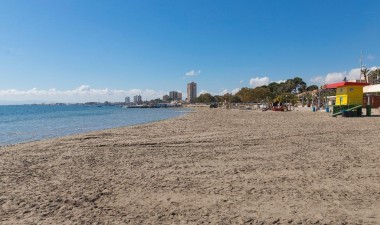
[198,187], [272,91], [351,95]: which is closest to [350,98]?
[351,95]

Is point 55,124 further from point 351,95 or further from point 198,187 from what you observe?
point 198,187

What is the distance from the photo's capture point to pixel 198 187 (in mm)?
6227

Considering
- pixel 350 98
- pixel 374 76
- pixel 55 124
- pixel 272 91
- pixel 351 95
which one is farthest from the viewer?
pixel 272 91

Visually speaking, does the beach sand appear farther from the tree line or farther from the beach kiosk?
the tree line

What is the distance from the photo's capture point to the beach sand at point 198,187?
4730mm

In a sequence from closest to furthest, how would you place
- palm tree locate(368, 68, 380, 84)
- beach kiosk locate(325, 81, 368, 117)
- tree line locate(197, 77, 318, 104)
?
1. beach kiosk locate(325, 81, 368, 117)
2. palm tree locate(368, 68, 380, 84)
3. tree line locate(197, 77, 318, 104)

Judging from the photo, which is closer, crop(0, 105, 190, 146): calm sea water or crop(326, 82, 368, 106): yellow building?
crop(0, 105, 190, 146): calm sea water

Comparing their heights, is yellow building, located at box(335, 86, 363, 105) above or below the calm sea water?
above

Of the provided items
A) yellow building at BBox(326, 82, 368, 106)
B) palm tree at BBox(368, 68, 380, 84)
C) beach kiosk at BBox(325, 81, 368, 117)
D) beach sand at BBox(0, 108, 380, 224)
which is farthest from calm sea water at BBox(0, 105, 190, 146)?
palm tree at BBox(368, 68, 380, 84)

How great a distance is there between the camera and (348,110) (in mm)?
26844

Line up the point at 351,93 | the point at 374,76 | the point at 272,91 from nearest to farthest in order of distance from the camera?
1. the point at 351,93
2. the point at 374,76
3. the point at 272,91

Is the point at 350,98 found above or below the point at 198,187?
above

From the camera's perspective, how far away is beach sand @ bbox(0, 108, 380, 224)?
473 cm

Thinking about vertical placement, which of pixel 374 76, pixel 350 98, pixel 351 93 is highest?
pixel 374 76
